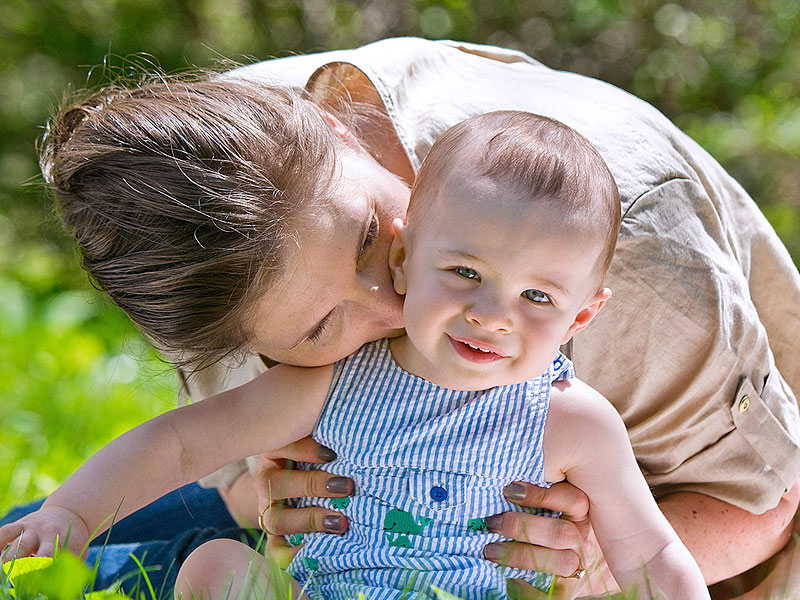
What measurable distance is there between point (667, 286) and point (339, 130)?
0.65m

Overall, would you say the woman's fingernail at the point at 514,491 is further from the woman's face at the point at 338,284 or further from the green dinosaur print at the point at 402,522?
the woman's face at the point at 338,284

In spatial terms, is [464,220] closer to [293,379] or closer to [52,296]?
[293,379]

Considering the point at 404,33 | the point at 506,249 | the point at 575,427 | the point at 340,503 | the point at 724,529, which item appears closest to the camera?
the point at 506,249

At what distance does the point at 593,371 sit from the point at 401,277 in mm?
440

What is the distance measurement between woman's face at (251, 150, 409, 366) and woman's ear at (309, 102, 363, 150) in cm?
8

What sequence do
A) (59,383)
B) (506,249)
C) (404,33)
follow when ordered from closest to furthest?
(506,249)
(59,383)
(404,33)

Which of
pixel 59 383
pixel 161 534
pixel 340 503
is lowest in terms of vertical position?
pixel 59 383

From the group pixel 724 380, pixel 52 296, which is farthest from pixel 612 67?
pixel 724 380

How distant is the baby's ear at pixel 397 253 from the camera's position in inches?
60.1

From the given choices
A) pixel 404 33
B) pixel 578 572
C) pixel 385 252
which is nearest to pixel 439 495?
pixel 578 572

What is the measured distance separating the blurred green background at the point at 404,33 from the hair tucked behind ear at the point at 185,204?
8.35ft

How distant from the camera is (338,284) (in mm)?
1507

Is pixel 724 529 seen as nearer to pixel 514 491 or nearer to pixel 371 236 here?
pixel 514 491

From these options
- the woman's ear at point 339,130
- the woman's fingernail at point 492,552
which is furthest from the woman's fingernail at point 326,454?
the woman's ear at point 339,130
